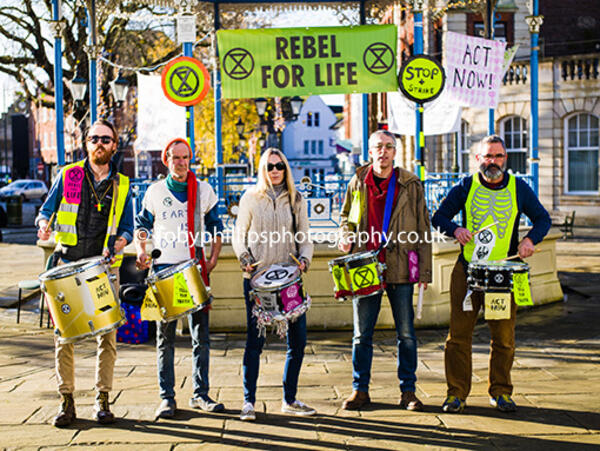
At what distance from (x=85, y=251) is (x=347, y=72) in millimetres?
5425

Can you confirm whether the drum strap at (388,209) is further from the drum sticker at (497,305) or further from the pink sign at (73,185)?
the pink sign at (73,185)

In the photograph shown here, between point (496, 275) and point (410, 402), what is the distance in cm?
114

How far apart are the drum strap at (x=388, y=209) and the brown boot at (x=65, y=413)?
250 centimetres

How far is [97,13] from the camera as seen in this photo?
1151cm

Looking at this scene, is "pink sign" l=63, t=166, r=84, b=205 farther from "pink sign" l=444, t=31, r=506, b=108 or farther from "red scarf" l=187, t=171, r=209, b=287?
"pink sign" l=444, t=31, r=506, b=108

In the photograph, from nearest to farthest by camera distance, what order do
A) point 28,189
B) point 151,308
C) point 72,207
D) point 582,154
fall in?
point 151,308, point 72,207, point 582,154, point 28,189

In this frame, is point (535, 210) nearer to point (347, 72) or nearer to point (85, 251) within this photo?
point (85, 251)

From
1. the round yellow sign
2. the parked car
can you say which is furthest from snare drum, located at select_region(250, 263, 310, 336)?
the parked car

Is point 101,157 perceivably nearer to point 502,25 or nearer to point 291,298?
point 291,298

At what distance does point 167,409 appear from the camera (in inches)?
221

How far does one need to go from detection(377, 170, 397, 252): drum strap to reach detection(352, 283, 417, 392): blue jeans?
36 cm

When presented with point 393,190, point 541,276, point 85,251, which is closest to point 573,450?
point 393,190

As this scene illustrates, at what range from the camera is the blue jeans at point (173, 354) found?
571cm

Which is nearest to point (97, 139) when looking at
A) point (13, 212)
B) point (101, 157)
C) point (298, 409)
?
point (101, 157)
